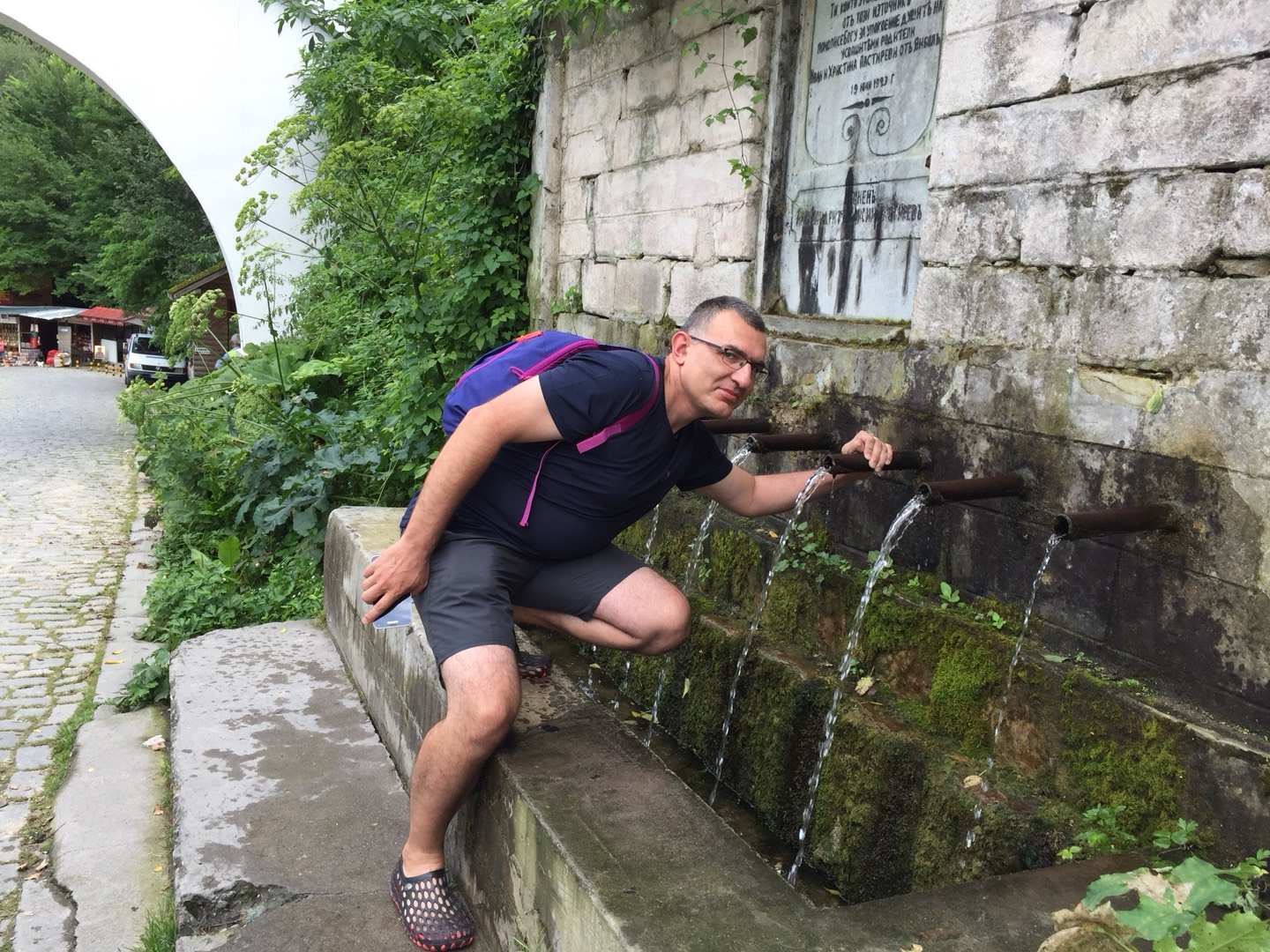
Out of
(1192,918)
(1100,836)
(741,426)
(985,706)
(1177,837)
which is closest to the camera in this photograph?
(1192,918)

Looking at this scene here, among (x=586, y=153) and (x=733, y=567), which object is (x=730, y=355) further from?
(x=586, y=153)

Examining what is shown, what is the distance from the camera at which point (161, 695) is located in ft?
16.7

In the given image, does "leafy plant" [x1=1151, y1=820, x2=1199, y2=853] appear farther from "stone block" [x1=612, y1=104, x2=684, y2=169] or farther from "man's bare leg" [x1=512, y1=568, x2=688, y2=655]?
"stone block" [x1=612, y1=104, x2=684, y2=169]

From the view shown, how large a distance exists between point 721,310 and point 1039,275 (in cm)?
92

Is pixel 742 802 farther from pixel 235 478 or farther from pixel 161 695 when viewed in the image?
pixel 235 478

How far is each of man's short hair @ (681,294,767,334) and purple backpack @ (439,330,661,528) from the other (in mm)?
164

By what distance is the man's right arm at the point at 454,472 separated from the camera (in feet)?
9.19

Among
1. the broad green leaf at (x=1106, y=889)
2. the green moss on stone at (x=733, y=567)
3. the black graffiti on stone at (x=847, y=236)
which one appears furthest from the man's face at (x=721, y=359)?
the broad green leaf at (x=1106, y=889)

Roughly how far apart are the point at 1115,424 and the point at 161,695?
435cm

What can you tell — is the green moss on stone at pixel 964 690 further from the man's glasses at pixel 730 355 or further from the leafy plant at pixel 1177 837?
the man's glasses at pixel 730 355

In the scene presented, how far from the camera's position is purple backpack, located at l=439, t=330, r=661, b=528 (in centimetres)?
293

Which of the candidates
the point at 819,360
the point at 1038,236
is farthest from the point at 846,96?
the point at 1038,236

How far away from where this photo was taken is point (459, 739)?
2715 millimetres

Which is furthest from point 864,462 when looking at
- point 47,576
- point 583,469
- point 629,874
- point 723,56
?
point 47,576
